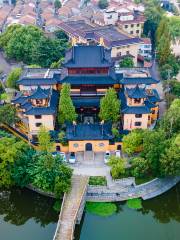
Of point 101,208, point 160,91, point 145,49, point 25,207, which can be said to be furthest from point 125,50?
point 25,207

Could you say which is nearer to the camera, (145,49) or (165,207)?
(165,207)

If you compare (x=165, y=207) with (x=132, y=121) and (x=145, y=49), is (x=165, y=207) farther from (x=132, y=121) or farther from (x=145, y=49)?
(x=145, y=49)

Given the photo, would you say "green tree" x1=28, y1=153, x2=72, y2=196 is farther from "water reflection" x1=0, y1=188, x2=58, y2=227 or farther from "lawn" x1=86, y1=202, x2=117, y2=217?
"lawn" x1=86, y1=202, x2=117, y2=217

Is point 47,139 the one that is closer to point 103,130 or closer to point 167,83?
point 103,130

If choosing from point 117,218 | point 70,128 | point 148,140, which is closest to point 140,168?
point 148,140

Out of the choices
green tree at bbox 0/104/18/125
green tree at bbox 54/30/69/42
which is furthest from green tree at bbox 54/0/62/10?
green tree at bbox 0/104/18/125
